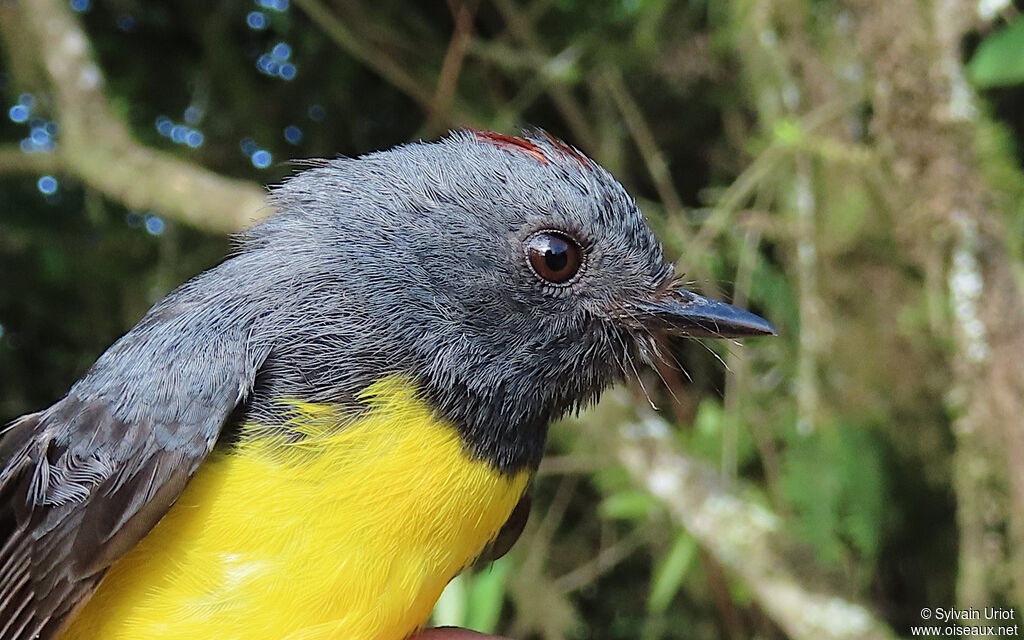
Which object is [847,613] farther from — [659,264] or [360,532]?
[360,532]

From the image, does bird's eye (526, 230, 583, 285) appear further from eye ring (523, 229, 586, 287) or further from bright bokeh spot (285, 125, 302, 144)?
bright bokeh spot (285, 125, 302, 144)

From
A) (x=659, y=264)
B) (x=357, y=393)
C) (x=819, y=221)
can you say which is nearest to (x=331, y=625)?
(x=357, y=393)

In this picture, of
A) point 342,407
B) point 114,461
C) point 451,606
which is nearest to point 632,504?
point 451,606

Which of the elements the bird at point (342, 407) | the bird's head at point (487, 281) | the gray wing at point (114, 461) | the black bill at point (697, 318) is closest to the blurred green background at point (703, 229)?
the black bill at point (697, 318)

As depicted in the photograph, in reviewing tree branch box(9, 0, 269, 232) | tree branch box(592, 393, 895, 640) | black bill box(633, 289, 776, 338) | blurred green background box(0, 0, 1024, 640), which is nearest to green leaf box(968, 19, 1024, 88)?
blurred green background box(0, 0, 1024, 640)

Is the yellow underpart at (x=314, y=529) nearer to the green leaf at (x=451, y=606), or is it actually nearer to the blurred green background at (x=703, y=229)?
the blurred green background at (x=703, y=229)

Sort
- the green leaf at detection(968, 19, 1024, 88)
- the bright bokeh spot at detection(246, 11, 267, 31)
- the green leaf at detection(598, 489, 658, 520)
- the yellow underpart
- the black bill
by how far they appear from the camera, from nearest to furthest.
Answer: the yellow underpart < the black bill < the green leaf at detection(968, 19, 1024, 88) < the green leaf at detection(598, 489, 658, 520) < the bright bokeh spot at detection(246, 11, 267, 31)
